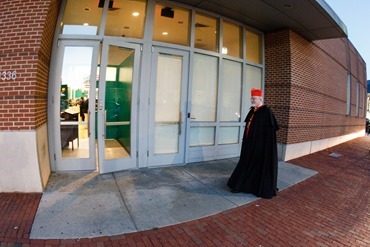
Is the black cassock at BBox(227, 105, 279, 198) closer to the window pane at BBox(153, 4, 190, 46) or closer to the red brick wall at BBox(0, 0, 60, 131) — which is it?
the window pane at BBox(153, 4, 190, 46)

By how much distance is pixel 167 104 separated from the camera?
17.9 ft

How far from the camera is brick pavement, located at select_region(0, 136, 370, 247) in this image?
108 inches

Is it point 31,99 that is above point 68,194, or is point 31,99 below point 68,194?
above

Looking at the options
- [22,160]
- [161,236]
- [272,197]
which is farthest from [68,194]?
[272,197]

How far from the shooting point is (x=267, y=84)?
7.32 m

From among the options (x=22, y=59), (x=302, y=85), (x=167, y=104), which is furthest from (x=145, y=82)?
(x=302, y=85)

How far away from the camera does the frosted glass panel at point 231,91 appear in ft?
21.2

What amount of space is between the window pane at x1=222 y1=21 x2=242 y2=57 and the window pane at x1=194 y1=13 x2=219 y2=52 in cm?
32

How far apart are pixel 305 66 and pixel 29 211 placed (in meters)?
8.01

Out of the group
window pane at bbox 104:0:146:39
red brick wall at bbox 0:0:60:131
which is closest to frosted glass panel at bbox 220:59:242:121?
window pane at bbox 104:0:146:39

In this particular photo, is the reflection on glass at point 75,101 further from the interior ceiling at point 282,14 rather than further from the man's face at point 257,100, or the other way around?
the man's face at point 257,100

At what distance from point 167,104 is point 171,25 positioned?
1850mm

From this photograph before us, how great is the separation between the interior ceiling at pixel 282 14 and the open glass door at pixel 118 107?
75.7 inches

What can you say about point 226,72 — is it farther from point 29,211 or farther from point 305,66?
point 29,211
